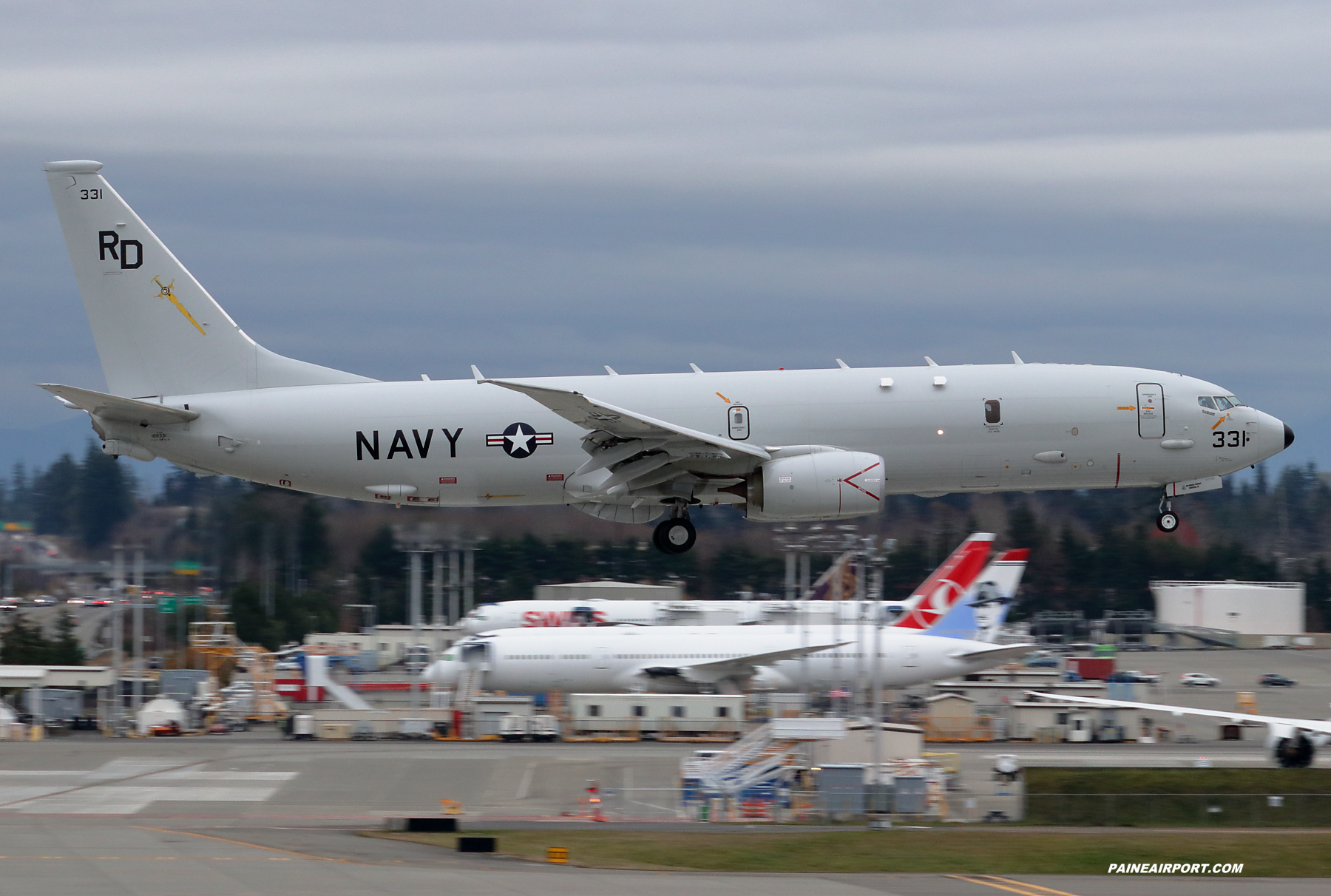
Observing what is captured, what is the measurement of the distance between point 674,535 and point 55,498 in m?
61.0

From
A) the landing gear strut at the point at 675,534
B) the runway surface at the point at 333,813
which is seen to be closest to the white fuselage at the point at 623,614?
the runway surface at the point at 333,813

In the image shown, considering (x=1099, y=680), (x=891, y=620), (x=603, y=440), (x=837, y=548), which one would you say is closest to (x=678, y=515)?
(x=603, y=440)

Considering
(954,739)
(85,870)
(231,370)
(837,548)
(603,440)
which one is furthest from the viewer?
(954,739)

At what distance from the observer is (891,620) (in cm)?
7381

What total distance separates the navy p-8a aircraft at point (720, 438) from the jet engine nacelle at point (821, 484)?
1.9 inches

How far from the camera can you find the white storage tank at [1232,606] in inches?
4569

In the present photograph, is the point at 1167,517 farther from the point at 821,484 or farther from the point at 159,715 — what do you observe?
the point at 159,715

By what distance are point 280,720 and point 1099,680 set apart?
4311cm

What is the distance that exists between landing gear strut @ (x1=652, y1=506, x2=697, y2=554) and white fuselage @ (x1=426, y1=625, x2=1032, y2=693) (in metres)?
23.7

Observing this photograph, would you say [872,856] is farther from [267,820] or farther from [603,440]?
[267,820]

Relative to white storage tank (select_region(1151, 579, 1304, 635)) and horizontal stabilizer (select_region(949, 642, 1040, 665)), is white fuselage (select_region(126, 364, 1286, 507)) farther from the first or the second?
white storage tank (select_region(1151, 579, 1304, 635))

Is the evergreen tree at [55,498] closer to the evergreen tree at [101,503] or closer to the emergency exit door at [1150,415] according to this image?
the evergreen tree at [101,503]

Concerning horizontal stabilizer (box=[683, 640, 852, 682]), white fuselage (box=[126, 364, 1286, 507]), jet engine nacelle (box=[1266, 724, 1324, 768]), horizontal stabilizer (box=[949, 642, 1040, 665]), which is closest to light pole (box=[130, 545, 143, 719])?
horizontal stabilizer (box=[683, 640, 852, 682])

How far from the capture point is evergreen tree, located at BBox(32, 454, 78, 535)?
300 feet
